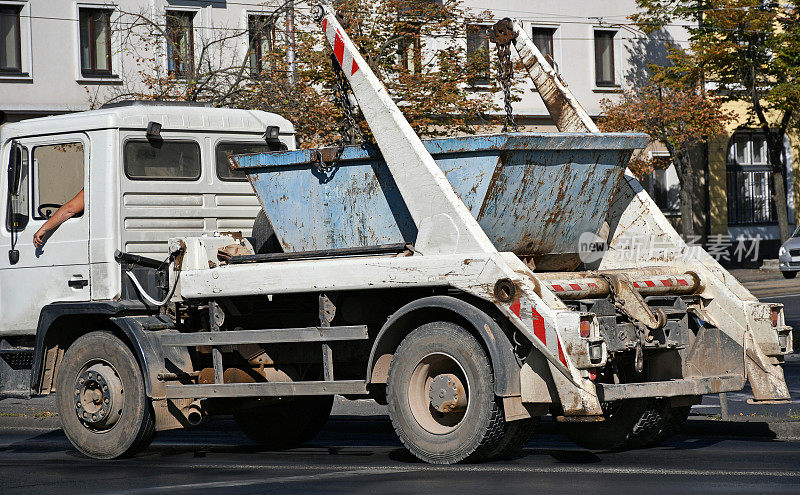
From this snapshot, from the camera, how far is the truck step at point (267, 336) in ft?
28.5

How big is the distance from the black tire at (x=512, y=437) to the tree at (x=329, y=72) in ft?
49.4

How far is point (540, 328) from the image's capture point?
7.70 metres

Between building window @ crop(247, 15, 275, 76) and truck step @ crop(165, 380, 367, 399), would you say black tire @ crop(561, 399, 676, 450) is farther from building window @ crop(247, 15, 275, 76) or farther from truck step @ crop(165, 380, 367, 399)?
building window @ crop(247, 15, 275, 76)

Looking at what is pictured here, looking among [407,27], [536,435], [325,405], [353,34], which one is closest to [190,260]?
[325,405]

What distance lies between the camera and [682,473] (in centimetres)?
801

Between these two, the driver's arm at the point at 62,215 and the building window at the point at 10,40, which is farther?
the building window at the point at 10,40

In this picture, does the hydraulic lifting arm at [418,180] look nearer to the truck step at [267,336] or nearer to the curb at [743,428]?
the truck step at [267,336]

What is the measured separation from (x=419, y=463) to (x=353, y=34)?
62.7 feet

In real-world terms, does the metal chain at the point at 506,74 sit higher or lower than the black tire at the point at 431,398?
Result: higher

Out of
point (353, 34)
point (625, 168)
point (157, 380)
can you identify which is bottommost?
point (157, 380)

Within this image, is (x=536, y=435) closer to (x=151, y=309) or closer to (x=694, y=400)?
(x=694, y=400)

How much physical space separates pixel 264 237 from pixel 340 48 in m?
1.59

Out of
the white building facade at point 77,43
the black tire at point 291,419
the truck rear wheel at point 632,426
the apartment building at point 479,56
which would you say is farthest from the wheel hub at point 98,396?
the white building facade at point 77,43

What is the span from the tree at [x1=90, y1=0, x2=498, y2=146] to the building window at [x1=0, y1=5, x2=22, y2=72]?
233 centimetres
